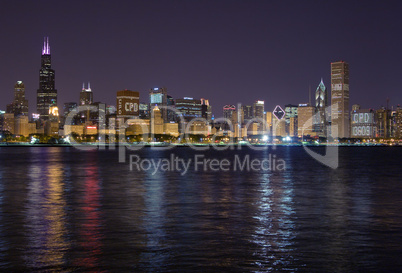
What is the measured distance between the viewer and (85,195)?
32906 millimetres

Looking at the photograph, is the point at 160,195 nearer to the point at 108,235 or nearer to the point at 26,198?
the point at 26,198

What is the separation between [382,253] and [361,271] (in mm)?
2457

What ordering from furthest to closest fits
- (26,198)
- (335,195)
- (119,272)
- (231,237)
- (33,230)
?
(335,195), (26,198), (33,230), (231,237), (119,272)

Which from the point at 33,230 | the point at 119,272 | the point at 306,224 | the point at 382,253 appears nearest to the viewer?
the point at 119,272

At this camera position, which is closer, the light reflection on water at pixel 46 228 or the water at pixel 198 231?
the water at pixel 198 231

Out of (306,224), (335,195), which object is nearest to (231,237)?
(306,224)

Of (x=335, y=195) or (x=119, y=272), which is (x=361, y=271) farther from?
(x=335, y=195)

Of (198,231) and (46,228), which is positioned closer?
(198,231)

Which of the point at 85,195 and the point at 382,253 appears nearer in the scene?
the point at 382,253

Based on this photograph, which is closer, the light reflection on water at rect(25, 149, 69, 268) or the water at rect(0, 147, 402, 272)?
the water at rect(0, 147, 402, 272)

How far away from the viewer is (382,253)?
51.7 ft

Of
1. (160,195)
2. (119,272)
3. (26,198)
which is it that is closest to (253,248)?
(119,272)

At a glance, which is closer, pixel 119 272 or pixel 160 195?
pixel 119 272

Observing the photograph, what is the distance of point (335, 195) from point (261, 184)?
9321mm
